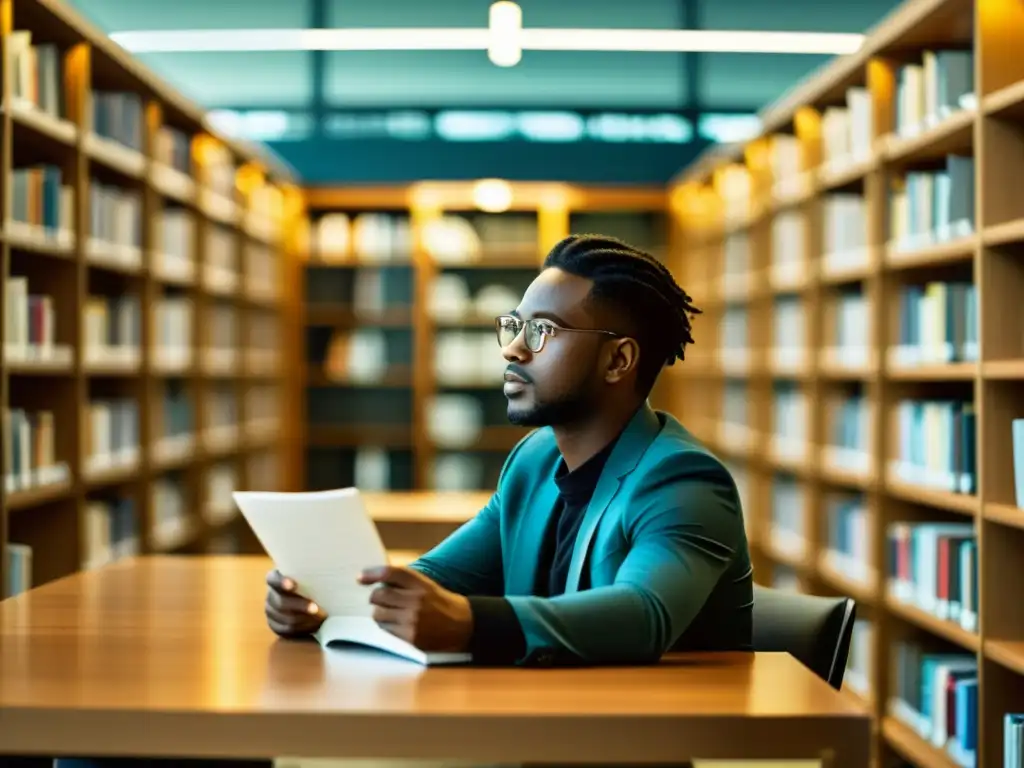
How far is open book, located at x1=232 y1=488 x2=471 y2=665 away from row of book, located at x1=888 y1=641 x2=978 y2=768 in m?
2.45

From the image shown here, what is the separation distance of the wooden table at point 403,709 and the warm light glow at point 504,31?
419 centimetres

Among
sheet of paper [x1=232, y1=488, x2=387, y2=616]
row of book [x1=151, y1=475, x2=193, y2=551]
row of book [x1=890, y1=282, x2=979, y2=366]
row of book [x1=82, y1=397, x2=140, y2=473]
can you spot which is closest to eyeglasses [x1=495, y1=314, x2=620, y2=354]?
sheet of paper [x1=232, y1=488, x2=387, y2=616]

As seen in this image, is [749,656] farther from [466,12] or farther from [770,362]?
[466,12]

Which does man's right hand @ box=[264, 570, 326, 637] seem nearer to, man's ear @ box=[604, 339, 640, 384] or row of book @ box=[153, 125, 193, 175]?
man's ear @ box=[604, 339, 640, 384]

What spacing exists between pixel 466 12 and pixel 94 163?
11.4 feet

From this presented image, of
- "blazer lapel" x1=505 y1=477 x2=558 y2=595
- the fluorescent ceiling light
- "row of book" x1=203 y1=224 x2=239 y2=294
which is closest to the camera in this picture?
"blazer lapel" x1=505 y1=477 x2=558 y2=595

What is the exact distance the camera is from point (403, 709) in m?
1.56

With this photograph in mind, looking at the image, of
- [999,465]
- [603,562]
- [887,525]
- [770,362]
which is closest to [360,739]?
[603,562]

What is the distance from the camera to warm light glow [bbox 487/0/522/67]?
5.65 meters

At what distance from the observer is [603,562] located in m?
1.99

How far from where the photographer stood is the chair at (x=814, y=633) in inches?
90.5

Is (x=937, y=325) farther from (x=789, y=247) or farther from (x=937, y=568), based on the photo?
(x=789, y=247)

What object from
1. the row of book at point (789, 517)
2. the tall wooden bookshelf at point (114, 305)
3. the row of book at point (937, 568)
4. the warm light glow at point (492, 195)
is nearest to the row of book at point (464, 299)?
the warm light glow at point (492, 195)

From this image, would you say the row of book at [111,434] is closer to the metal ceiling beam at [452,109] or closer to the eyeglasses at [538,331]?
the eyeglasses at [538,331]
